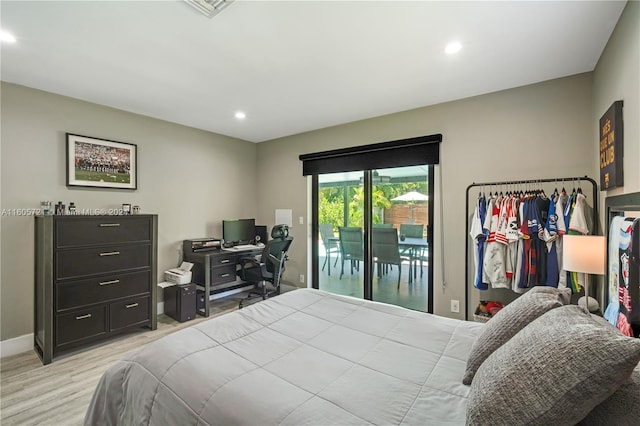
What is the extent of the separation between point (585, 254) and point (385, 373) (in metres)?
1.53

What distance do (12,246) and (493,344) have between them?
157 inches

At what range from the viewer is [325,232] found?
4.39 m

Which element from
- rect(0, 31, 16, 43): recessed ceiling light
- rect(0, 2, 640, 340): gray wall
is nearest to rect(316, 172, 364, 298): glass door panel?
rect(0, 2, 640, 340): gray wall

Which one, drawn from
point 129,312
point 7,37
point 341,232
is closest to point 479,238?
point 341,232

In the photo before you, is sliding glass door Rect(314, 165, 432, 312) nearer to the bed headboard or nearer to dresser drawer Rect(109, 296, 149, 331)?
the bed headboard

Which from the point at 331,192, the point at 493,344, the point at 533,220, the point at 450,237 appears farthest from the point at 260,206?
the point at 493,344

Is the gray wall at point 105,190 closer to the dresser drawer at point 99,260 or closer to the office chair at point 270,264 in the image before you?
the dresser drawer at point 99,260

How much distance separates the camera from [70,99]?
3008 millimetres

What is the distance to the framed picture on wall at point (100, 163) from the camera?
9.93ft

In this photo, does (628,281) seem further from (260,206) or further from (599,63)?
(260,206)

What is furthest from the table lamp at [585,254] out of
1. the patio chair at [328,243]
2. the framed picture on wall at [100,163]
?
the framed picture on wall at [100,163]

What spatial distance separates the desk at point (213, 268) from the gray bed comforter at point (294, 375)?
6.80 feet

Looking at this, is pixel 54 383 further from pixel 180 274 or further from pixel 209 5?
pixel 209 5

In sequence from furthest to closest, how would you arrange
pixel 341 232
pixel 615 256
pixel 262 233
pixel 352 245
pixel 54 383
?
1. pixel 262 233
2. pixel 341 232
3. pixel 352 245
4. pixel 54 383
5. pixel 615 256
